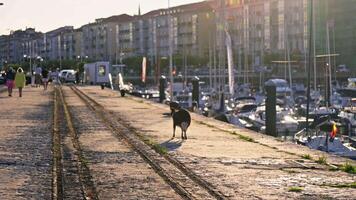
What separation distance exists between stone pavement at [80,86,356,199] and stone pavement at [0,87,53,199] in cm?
255

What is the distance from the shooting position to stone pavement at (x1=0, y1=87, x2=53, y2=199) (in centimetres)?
1080

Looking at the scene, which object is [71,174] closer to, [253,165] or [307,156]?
A: [253,165]

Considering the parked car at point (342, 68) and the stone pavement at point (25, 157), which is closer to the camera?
the stone pavement at point (25, 157)

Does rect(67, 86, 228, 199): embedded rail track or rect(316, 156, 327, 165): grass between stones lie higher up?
rect(67, 86, 228, 199): embedded rail track

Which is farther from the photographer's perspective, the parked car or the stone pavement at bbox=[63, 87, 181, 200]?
the parked car

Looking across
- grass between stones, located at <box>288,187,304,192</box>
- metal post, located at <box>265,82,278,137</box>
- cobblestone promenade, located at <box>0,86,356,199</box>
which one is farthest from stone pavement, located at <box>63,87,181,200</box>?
metal post, located at <box>265,82,278,137</box>

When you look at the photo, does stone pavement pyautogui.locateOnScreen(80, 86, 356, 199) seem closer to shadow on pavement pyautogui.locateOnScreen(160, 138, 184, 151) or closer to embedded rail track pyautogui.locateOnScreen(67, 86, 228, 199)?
shadow on pavement pyautogui.locateOnScreen(160, 138, 184, 151)

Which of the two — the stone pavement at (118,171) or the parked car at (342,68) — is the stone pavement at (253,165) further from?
the parked car at (342,68)

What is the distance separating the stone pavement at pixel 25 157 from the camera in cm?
1080

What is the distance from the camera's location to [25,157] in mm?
14609

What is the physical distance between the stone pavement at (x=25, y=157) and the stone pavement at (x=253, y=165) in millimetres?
2545

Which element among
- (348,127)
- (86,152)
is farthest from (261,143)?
(348,127)

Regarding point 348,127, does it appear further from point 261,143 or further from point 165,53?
point 165,53

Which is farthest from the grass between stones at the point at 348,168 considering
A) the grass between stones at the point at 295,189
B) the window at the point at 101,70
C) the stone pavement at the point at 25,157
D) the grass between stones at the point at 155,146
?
the window at the point at 101,70
